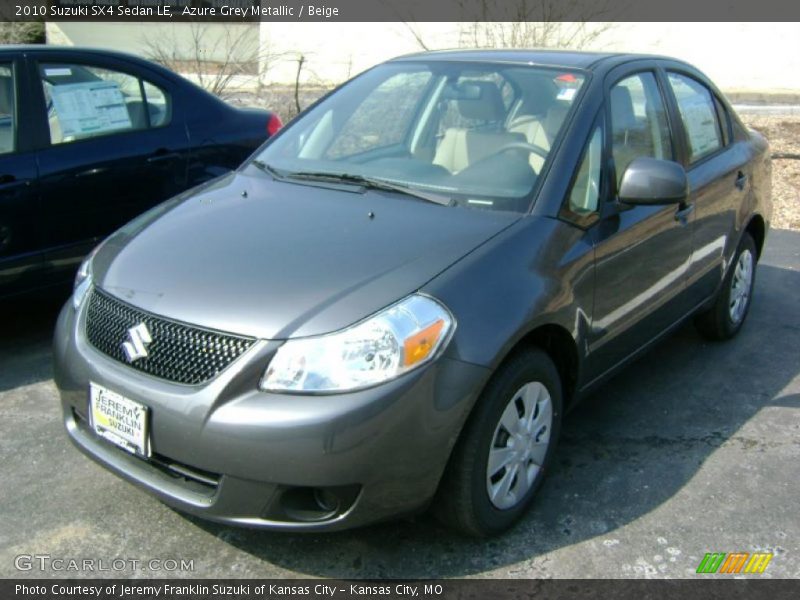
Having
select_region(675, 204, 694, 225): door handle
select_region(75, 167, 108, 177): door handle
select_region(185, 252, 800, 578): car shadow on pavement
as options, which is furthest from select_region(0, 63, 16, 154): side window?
select_region(675, 204, 694, 225): door handle

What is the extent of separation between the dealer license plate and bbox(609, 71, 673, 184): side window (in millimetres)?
2114

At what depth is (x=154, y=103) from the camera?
17.4 feet

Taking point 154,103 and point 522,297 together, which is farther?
point 154,103

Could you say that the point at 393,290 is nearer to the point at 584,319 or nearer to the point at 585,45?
the point at 584,319

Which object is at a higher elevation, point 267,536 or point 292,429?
point 292,429

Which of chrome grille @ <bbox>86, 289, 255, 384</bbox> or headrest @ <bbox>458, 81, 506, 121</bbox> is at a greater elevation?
headrest @ <bbox>458, 81, 506, 121</bbox>

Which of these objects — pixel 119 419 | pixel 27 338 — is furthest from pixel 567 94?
pixel 27 338

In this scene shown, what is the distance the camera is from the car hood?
2.75 m

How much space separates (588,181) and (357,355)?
1.40 m

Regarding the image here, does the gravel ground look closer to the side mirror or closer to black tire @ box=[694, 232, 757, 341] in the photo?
black tire @ box=[694, 232, 757, 341]

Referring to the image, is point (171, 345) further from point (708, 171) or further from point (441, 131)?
point (708, 171)

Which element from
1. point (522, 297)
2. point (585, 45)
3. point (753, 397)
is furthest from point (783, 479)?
point (585, 45)

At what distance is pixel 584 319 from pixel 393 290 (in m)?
0.91

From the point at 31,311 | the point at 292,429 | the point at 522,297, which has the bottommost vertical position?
the point at 31,311
